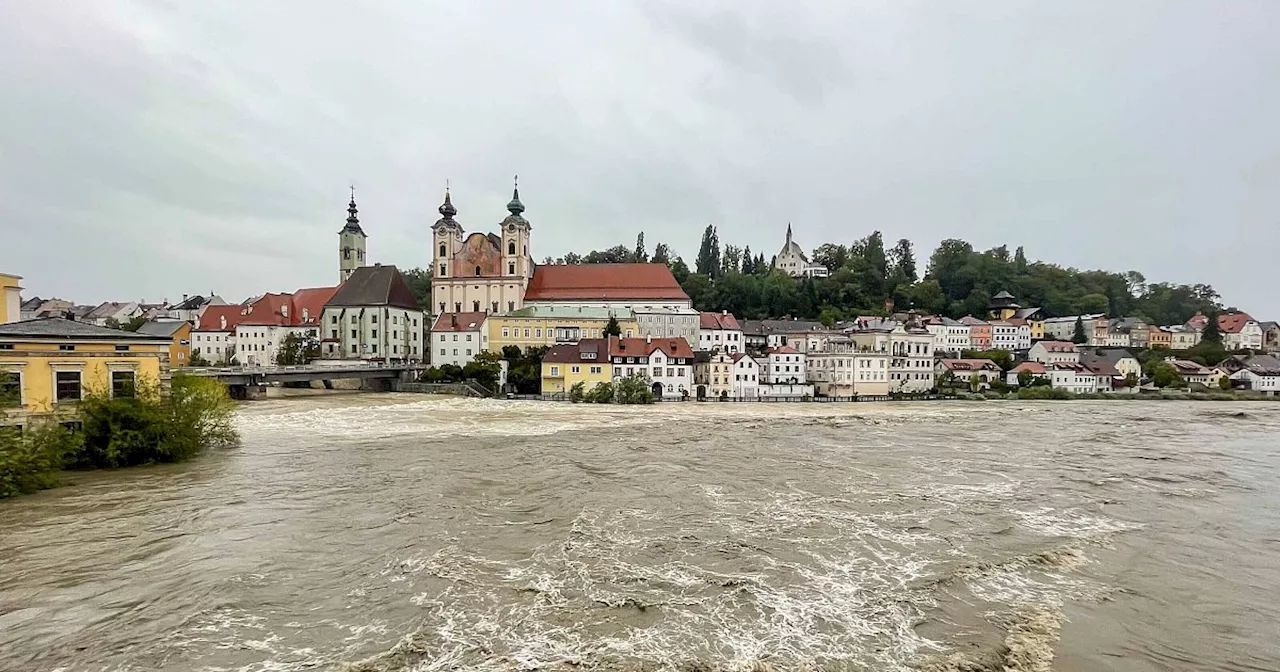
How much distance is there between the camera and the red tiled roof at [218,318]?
62769 mm

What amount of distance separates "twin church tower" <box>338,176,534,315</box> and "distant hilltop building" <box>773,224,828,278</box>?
53.7 m

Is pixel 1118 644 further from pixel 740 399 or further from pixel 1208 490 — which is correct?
pixel 740 399

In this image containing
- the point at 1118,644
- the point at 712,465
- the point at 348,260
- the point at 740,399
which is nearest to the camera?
the point at 1118,644

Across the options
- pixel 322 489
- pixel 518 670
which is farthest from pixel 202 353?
pixel 518 670

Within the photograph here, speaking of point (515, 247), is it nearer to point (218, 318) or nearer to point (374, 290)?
point (374, 290)

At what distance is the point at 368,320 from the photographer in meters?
60.3

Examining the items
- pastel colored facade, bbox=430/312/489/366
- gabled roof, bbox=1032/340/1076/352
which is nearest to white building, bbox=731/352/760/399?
pastel colored facade, bbox=430/312/489/366

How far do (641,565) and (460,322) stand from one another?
50.8 metres

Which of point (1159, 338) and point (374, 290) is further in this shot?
point (1159, 338)

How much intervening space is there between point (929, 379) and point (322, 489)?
54.3 m

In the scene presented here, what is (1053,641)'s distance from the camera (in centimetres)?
691

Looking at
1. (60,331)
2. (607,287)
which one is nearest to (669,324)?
(607,287)

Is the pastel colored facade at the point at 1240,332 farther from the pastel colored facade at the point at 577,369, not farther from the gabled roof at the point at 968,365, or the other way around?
the pastel colored facade at the point at 577,369

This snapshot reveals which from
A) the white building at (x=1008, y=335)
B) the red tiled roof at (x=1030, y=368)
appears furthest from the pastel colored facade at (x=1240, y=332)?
the red tiled roof at (x=1030, y=368)
